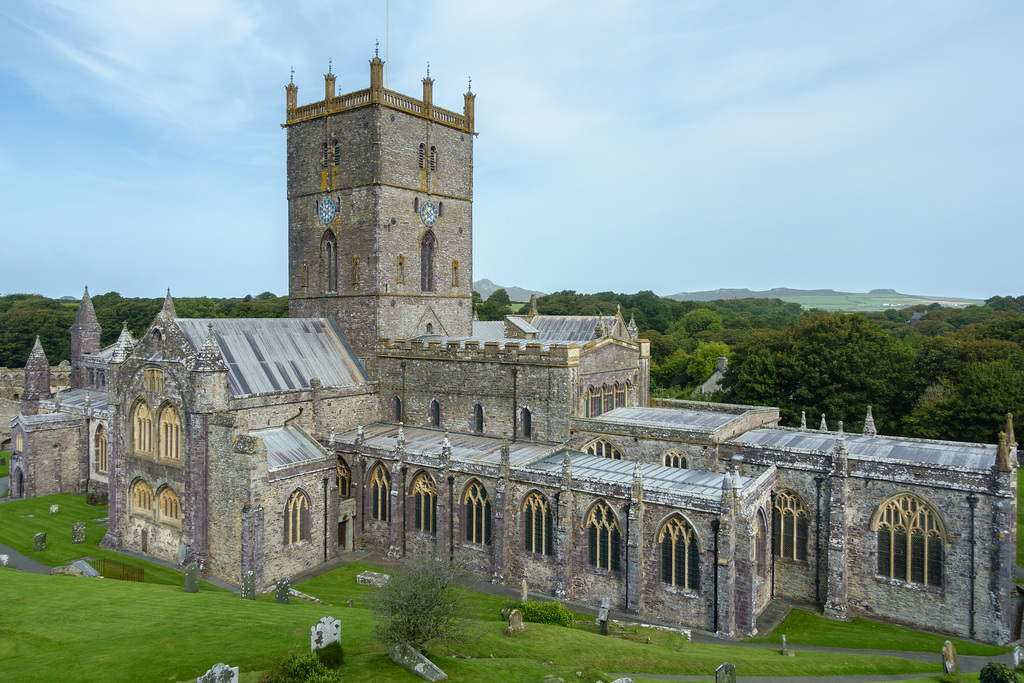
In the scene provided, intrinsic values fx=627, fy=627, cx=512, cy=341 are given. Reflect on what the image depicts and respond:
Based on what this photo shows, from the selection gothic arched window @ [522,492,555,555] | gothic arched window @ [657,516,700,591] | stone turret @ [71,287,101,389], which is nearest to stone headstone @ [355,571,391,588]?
gothic arched window @ [522,492,555,555]

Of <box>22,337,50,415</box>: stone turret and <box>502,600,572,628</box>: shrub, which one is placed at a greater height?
<box>22,337,50,415</box>: stone turret

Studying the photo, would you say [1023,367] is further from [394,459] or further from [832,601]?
[394,459]

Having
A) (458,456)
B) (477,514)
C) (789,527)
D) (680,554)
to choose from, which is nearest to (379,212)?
(458,456)

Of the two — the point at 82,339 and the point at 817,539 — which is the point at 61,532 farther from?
the point at 817,539

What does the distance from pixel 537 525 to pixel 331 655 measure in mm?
Answer: 13198

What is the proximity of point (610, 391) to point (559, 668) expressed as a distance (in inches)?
796

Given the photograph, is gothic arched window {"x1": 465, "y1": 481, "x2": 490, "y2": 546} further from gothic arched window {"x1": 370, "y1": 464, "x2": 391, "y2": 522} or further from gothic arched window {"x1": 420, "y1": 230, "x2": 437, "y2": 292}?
gothic arched window {"x1": 420, "y1": 230, "x2": 437, "y2": 292}

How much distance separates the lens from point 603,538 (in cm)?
2669

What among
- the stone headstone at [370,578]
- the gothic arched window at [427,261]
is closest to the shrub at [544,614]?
the stone headstone at [370,578]

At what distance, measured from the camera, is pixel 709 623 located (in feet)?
79.5

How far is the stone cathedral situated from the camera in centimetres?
2483

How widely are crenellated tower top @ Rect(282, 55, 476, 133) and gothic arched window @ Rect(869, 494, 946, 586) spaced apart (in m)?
32.5

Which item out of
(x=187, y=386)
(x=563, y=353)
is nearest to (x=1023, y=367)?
(x=563, y=353)

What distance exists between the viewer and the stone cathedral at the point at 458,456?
24.8 metres
